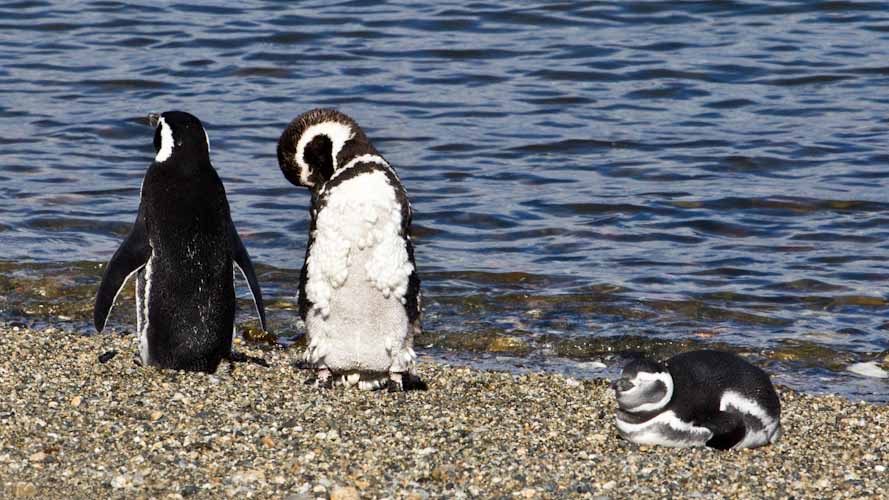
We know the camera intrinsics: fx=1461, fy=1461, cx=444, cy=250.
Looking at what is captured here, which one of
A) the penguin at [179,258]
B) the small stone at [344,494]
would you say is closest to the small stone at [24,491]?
the small stone at [344,494]

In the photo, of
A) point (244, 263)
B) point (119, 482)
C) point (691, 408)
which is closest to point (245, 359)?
point (244, 263)

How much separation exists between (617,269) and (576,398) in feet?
9.33

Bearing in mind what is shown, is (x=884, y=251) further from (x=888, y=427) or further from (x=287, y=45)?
(x=287, y=45)

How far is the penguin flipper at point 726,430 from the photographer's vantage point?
563 cm

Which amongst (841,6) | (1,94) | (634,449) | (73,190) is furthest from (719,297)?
(841,6)

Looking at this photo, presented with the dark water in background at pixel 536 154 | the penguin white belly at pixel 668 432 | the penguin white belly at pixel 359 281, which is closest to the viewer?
the penguin white belly at pixel 668 432

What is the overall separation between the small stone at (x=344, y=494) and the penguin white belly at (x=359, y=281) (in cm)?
160

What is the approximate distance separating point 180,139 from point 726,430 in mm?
2759

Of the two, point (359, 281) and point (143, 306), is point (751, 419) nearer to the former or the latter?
point (359, 281)

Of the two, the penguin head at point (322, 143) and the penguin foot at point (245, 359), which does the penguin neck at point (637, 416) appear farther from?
the penguin foot at point (245, 359)

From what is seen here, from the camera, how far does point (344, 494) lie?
4.77 metres

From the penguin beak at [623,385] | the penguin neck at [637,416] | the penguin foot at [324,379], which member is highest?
the penguin beak at [623,385]

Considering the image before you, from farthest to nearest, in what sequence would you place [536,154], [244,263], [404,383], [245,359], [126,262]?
[536,154], [244,263], [245,359], [126,262], [404,383]

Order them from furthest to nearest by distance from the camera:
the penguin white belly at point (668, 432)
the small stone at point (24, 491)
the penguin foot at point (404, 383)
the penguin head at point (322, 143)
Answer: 1. the penguin foot at point (404, 383)
2. the penguin head at point (322, 143)
3. the penguin white belly at point (668, 432)
4. the small stone at point (24, 491)
